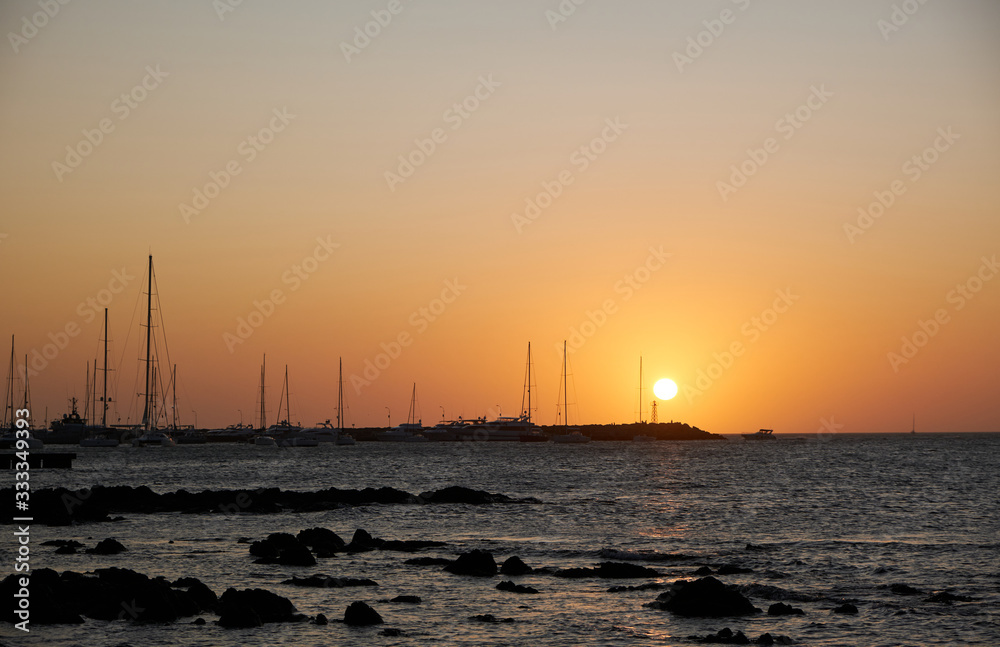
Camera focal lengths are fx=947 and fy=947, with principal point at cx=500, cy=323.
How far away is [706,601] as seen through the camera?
85.3 ft

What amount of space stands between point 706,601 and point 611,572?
21.2ft

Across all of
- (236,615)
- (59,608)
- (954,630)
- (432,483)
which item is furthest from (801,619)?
(432,483)

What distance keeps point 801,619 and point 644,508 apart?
3470 centimetres

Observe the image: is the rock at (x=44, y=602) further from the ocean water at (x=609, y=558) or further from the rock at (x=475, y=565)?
the rock at (x=475, y=565)

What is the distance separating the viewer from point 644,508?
59.9 m

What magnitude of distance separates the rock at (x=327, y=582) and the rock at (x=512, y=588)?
13.0 ft

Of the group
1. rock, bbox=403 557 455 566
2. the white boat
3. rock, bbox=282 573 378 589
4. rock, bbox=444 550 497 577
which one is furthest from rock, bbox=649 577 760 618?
the white boat

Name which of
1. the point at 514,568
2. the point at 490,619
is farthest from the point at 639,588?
the point at 490,619

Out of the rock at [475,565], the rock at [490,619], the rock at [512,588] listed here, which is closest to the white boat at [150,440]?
the rock at [475,565]

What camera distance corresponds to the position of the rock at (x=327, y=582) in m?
29.3

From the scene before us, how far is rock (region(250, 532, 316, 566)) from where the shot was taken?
3378cm

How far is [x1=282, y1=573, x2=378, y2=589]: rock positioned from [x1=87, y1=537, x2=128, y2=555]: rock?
364 inches

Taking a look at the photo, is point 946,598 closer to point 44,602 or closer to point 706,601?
point 706,601

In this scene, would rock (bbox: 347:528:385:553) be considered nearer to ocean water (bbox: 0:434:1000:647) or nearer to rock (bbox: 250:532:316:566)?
ocean water (bbox: 0:434:1000:647)
